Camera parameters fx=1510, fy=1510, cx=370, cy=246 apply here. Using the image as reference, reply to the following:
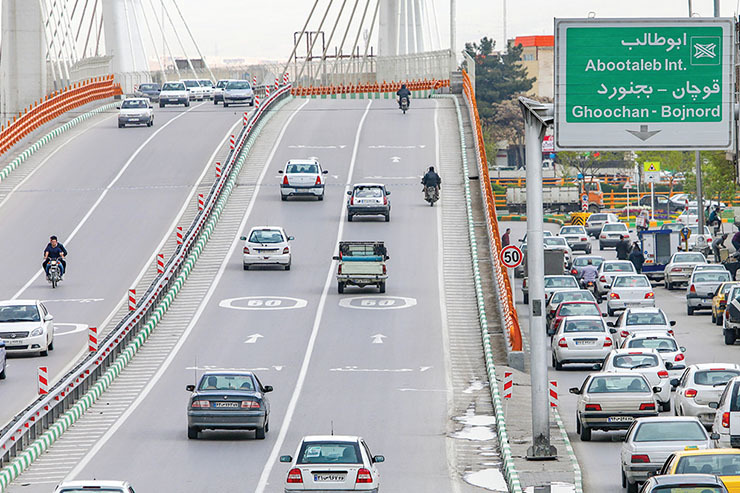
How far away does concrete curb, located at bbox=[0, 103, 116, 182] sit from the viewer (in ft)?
207

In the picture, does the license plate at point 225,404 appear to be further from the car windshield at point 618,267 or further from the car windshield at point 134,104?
the car windshield at point 134,104

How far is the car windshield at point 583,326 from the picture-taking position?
3801 cm

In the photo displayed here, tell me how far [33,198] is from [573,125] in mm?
36815

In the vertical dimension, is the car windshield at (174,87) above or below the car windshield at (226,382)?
above

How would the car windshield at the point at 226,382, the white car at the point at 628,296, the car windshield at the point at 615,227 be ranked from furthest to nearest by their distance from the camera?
the car windshield at the point at 615,227 < the white car at the point at 628,296 < the car windshield at the point at 226,382

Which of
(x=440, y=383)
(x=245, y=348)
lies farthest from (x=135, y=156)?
(x=440, y=383)

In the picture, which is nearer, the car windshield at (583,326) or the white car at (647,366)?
the white car at (647,366)

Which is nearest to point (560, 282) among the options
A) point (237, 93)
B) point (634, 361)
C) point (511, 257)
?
point (511, 257)

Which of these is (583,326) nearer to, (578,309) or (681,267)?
(578,309)

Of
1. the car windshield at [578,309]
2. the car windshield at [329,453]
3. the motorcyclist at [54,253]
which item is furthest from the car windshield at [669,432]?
the motorcyclist at [54,253]

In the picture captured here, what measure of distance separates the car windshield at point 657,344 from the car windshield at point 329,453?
15490mm

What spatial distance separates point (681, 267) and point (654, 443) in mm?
40510

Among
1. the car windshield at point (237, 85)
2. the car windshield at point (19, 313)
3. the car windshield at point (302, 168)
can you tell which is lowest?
the car windshield at point (19, 313)

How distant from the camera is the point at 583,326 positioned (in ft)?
125
